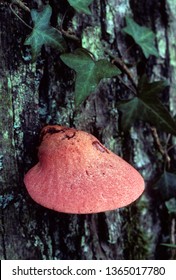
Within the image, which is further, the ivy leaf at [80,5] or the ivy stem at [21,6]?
the ivy leaf at [80,5]

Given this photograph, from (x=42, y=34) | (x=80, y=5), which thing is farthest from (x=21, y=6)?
(x=80, y=5)

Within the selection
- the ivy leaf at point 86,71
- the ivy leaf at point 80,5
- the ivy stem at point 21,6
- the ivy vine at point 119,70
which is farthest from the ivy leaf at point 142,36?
the ivy stem at point 21,6

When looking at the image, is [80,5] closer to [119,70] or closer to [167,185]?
[119,70]

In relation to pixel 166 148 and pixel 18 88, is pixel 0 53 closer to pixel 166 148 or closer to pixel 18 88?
pixel 18 88

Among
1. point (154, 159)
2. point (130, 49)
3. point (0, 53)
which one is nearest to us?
point (0, 53)

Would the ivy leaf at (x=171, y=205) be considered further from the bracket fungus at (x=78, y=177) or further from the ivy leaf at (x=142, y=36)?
the ivy leaf at (x=142, y=36)

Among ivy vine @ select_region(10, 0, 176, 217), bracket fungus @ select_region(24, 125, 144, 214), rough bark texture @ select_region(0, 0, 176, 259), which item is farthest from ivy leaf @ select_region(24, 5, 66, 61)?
bracket fungus @ select_region(24, 125, 144, 214)

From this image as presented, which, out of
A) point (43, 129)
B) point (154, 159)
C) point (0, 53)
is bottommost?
point (154, 159)
